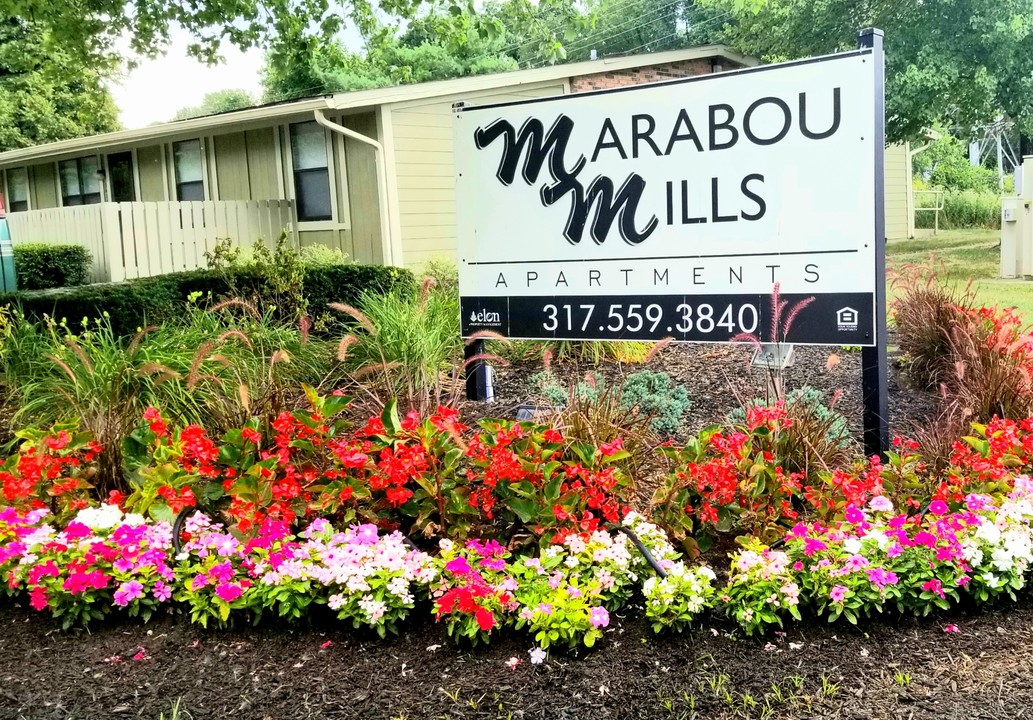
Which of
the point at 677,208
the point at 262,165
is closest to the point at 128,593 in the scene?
the point at 677,208

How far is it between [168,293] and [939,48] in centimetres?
1201

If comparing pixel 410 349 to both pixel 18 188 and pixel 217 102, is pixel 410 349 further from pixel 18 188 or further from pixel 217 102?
pixel 217 102

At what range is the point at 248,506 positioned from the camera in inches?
135

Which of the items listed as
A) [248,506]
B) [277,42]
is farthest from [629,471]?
[277,42]

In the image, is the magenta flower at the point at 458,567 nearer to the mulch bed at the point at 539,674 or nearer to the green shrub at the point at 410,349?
the mulch bed at the point at 539,674

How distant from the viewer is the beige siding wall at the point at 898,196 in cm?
1486

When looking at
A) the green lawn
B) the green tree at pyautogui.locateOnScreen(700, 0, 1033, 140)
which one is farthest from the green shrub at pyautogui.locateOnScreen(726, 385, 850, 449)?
the green tree at pyautogui.locateOnScreen(700, 0, 1033, 140)

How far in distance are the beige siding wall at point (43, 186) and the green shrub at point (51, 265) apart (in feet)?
20.7

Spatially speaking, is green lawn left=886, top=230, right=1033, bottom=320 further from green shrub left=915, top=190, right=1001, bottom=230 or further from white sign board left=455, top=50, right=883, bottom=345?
white sign board left=455, top=50, right=883, bottom=345

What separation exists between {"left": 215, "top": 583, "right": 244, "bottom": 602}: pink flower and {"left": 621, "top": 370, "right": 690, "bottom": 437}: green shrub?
7.79 feet

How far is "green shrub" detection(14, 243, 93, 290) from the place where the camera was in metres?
12.8

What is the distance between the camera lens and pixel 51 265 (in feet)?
42.6

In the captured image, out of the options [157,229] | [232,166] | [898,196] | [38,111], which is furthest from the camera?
[38,111]

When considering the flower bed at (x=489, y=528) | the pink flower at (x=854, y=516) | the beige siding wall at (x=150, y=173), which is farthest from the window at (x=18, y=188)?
the pink flower at (x=854, y=516)
